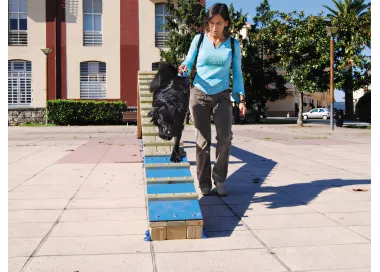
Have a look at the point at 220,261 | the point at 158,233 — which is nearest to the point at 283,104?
the point at 158,233

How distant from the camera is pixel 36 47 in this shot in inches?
1084

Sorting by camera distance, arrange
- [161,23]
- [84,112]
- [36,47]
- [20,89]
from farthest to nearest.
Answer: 1. [161,23]
2. [20,89]
3. [36,47]
4. [84,112]

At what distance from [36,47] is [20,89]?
2920 millimetres

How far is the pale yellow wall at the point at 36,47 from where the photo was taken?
27.5 meters

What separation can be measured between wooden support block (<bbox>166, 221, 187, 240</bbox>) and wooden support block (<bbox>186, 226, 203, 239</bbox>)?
4cm

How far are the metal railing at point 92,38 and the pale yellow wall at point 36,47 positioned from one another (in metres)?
2.58

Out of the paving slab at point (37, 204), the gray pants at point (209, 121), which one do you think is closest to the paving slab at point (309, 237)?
the gray pants at point (209, 121)

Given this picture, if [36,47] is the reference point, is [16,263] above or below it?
below

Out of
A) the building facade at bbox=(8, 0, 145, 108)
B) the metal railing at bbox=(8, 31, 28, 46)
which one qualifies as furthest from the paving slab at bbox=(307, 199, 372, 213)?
the metal railing at bbox=(8, 31, 28, 46)

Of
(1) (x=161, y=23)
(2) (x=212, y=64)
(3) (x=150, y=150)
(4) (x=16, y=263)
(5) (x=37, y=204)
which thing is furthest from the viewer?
(1) (x=161, y=23)

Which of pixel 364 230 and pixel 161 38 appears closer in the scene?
pixel 364 230

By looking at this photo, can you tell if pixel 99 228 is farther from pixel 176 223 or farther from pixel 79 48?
pixel 79 48

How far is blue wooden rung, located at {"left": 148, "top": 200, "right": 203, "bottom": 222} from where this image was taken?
387 centimetres

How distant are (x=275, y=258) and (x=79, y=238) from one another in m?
1.75
